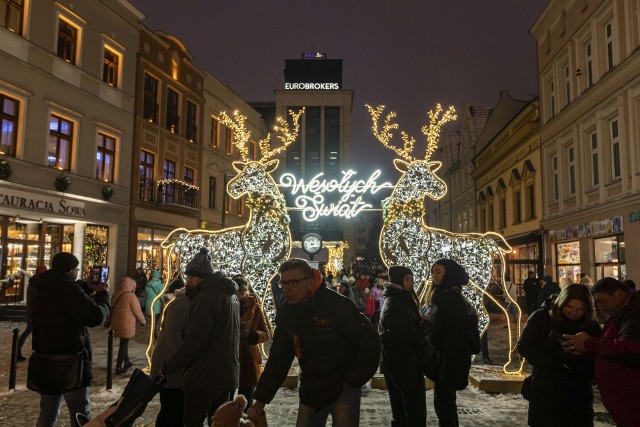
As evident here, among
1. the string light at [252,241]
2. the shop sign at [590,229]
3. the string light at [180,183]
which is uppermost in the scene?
the string light at [180,183]

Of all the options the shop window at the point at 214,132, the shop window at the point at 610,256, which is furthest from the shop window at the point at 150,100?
the shop window at the point at 610,256

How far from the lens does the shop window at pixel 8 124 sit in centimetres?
1594

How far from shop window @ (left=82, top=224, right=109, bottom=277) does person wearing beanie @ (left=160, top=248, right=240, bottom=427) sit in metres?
16.9

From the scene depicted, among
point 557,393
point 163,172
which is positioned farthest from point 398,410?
point 163,172

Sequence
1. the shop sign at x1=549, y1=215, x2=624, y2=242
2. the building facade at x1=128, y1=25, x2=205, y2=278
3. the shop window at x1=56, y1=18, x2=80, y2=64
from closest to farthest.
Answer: the shop sign at x1=549, y1=215, x2=624, y2=242, the shop window at x1=56, y1=18, x2=80, y2=64, the building facade at x1=128, y1=25, x2=205, y2=278

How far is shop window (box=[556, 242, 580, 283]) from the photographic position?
1889cm

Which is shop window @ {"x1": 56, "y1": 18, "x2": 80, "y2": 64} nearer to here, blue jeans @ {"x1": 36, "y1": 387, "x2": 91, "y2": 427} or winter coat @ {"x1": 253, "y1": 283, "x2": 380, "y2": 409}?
blue jeans @ {"x1": 36, "y1": 387, "x2": 91, "y2": 427}

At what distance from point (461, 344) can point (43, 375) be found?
145 inches

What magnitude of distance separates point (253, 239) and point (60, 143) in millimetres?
12913

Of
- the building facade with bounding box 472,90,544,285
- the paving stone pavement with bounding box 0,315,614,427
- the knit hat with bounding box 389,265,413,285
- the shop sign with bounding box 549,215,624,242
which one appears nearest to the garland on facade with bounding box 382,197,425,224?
the paving stone pavement with bounding box 0,315,614,427

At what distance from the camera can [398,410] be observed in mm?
5082

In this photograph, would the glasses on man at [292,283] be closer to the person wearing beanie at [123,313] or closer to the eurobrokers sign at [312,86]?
the person wearing beanie at [123,313]

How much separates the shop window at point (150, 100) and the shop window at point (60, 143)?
4.91 m

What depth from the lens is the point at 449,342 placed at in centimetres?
487
